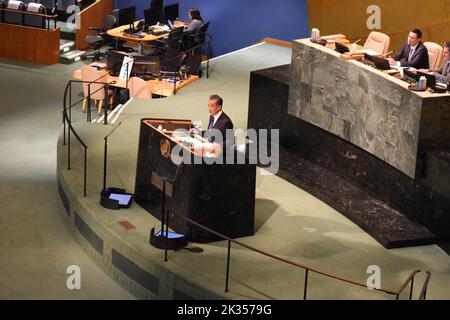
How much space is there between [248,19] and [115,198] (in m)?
8.21

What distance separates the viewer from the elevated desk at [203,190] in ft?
32.1

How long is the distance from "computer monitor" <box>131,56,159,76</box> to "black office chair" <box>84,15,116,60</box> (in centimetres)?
203

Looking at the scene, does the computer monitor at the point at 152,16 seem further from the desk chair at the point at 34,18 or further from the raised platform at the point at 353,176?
the raised platform at the point at 353,176

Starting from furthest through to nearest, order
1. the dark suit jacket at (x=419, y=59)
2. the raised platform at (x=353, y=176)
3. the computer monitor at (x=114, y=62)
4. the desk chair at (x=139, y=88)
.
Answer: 1. the computer monitor at (x=114, y=62)
2. the desk chair at (x=139, y=88)
3. the dark suit jacket at (x=419, y=59)
4. the raised platform at (x=353, y=176)

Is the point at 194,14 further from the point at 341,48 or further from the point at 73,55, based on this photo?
the point at 341,48

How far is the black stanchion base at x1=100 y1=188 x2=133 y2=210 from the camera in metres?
10.6

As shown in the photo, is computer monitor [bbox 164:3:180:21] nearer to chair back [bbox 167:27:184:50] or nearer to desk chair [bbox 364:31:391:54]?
chair back [bbox 167:27:184:50]

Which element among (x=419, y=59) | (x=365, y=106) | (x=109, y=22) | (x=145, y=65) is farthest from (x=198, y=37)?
(x=365, y=106)

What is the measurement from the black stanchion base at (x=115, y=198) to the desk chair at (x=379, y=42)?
438 cm

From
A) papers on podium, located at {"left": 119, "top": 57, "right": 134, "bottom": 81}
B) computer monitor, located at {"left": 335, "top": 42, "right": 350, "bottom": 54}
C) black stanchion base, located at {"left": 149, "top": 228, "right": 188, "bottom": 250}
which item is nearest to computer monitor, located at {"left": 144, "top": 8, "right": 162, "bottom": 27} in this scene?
Result: papers on podium, located at {"left": 119, "top": 57, "right": 134, "bottom": 81}

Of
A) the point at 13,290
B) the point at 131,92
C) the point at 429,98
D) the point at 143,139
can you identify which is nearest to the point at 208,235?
the point at 143,139

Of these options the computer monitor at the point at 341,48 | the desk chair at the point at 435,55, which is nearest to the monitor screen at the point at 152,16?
the desk chair at the point at 435,55

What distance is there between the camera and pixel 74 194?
1097 centimetres

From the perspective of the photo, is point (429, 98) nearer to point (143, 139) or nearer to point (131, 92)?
point (143, 139)
